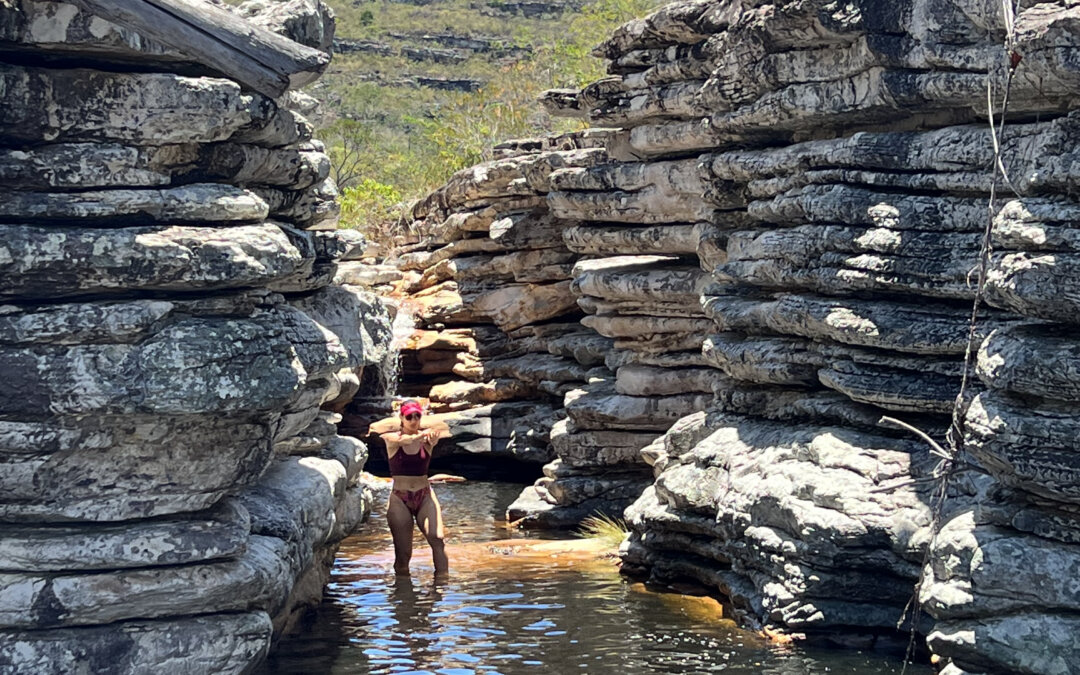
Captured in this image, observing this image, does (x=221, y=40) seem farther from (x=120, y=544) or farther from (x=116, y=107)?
(x=120, y=544)

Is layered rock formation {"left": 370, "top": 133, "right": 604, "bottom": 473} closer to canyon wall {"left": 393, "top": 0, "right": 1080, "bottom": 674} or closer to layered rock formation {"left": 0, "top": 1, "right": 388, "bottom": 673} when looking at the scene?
canyon wall {"left": 393, "top": 0, "right": 1080, "bottom": 674}

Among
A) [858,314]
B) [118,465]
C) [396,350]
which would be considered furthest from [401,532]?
[396,350]

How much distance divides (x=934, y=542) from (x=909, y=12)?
4.20m

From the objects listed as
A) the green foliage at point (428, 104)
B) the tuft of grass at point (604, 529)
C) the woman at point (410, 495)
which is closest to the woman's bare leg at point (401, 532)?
the woman at point (410, 495)

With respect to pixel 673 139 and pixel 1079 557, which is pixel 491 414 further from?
pixel 1079 557

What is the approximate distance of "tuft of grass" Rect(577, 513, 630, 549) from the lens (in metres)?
13.9

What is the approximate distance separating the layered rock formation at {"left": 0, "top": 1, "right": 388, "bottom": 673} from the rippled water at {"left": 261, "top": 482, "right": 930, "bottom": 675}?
1.28 meters

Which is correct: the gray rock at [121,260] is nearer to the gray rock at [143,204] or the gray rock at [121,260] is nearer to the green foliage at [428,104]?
the gray rock at [143,204]

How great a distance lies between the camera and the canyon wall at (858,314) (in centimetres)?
721

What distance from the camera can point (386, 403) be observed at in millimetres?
21391

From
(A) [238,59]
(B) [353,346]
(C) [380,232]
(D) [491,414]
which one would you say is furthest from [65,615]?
(C) [380,232]

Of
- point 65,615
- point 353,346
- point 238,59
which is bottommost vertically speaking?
point 65,615

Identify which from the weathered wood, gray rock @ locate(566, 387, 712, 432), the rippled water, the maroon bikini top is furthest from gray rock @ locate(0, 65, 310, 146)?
gray rock @ locate(566, 387, 712, 432)

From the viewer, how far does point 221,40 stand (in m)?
8.62
